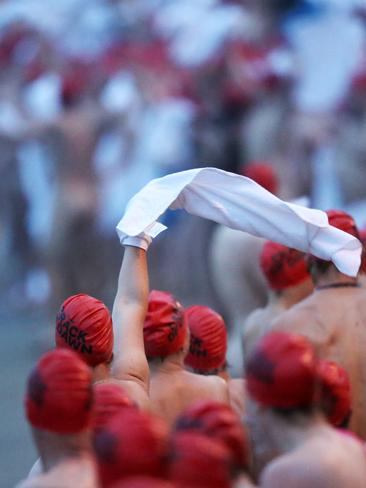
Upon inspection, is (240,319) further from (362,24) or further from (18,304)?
(18,304)

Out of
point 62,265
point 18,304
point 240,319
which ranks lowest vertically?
point 18,304

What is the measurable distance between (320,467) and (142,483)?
0.69m

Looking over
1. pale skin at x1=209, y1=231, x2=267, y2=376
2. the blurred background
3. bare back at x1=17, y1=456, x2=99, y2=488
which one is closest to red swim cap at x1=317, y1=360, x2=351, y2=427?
bare back at x1=17, y1=456, x2=99, y2=488

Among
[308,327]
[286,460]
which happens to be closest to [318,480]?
[286,460]

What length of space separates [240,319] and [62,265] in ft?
14.2

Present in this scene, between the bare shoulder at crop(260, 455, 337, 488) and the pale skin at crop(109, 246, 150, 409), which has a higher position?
the bare shoulder at crop(260, 455, 337, 488)

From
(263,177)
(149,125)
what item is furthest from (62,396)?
(149,125)

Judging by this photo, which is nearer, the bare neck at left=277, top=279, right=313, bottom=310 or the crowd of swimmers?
the crowd of swimmers

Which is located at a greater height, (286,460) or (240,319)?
(286,460)

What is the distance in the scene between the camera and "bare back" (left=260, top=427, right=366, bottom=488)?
3096mm

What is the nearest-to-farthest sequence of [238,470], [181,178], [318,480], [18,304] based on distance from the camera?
[238,470] < [318,480] < [181,178] < [18,304]

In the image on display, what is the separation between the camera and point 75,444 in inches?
125

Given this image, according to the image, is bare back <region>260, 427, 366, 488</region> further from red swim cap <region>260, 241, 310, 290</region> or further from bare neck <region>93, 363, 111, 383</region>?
red swim cap <region>260, 241, 310, 290</region>

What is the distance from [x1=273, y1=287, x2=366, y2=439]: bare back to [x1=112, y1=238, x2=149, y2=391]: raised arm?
523mm
